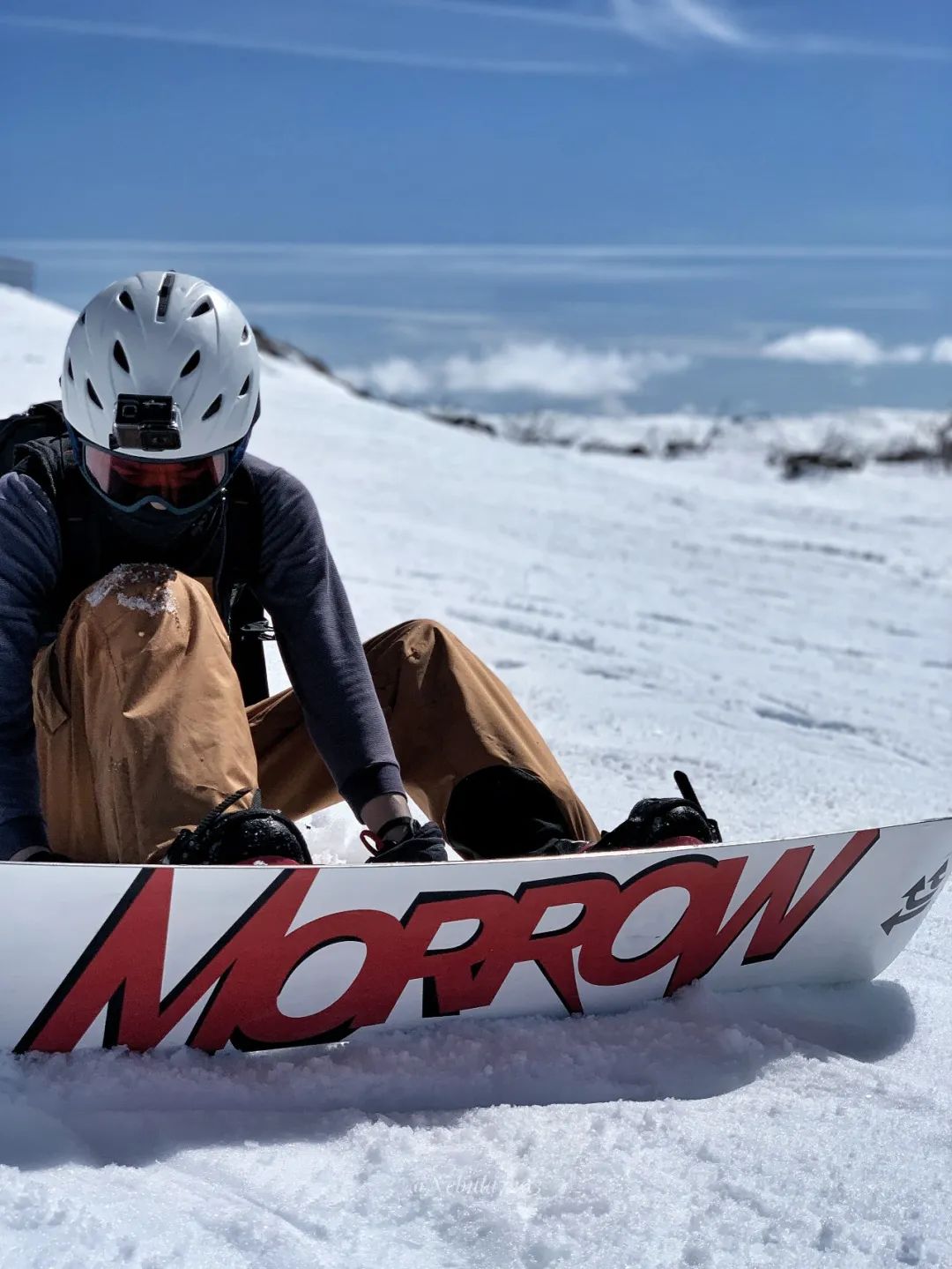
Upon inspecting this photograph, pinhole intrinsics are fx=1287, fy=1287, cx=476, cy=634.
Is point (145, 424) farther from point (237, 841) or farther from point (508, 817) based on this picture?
point (508, 817)

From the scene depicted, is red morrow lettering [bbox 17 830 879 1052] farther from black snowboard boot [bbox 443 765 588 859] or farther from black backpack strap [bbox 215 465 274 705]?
black backpack strap [bbox 215 465 274 705]

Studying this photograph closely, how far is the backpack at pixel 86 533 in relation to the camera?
211 cm

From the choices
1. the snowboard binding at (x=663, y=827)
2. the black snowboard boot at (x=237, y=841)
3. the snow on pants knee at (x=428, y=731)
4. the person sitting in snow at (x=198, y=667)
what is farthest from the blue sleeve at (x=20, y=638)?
the snowboard binding at (x=663, y=827)

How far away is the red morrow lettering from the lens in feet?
5.77

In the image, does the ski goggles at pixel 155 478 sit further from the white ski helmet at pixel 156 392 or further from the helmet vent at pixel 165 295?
the helmet vent at pixel 165 295

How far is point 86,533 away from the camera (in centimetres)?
211

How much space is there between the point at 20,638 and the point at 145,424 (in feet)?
1.32

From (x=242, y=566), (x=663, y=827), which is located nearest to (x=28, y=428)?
(x=242, y=566)

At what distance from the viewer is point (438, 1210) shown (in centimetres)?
158

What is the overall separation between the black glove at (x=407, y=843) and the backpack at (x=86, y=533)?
1.45ft

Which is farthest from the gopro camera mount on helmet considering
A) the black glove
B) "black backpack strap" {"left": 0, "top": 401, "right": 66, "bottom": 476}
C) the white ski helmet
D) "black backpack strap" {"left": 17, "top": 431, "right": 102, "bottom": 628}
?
the black glove

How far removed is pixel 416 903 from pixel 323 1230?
0.47 m

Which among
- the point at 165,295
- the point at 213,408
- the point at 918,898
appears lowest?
the point at 918,898

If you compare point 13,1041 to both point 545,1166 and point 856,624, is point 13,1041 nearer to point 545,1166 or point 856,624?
point 545,1166
